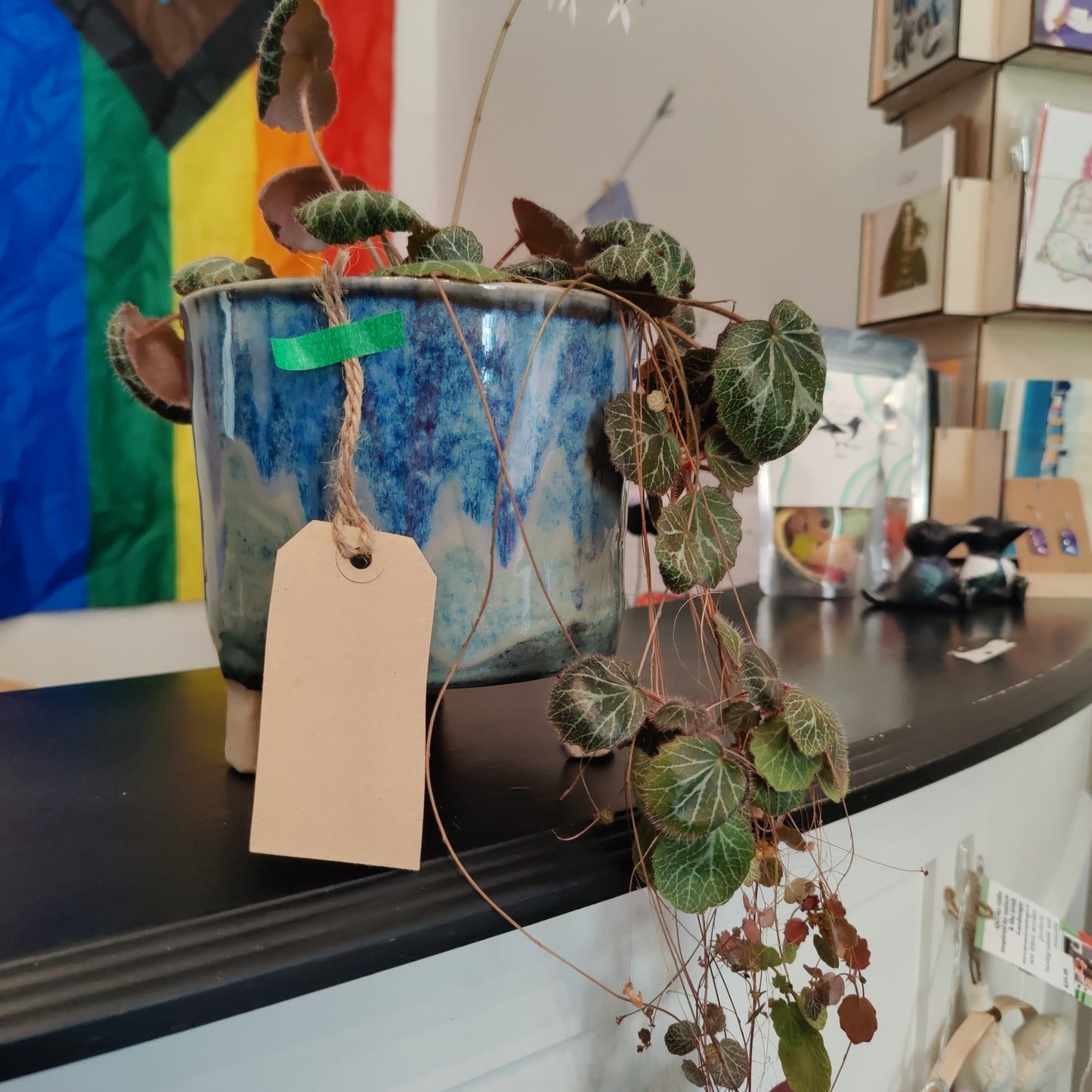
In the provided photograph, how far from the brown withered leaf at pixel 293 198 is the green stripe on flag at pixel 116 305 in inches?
33.5

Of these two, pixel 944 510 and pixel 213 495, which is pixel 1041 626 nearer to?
pixel 944 510

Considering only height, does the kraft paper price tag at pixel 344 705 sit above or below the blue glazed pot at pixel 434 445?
below

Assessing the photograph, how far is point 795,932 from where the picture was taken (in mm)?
347

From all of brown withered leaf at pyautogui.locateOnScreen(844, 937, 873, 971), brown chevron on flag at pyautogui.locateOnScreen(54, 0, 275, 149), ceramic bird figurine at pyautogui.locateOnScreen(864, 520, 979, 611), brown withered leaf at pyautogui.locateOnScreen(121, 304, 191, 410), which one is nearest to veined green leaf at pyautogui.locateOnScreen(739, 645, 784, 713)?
brown withered leaf at pyautogui.locateOnScreen(844, 937, 873, 971)

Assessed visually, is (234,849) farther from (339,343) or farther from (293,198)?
(293,198)

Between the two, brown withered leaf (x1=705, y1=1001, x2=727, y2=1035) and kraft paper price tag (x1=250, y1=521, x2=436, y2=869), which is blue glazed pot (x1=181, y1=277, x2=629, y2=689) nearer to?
kraft paper price tag (x1=250, y1=521, x2=436, y2=869)

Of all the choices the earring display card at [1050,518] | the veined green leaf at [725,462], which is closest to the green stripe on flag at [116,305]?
the veined green leaf at [725,462]

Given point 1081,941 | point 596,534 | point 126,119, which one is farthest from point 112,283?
point 1081,941

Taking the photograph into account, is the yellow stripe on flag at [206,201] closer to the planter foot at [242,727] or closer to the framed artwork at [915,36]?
the planter foot at [242,727]

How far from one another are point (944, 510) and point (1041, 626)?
385 mm

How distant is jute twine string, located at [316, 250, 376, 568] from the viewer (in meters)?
0.32

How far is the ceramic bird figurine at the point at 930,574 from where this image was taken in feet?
3.27

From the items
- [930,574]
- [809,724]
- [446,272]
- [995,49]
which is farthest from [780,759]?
[995,49]

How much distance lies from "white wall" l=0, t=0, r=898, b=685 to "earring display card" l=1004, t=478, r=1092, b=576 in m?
0.49
